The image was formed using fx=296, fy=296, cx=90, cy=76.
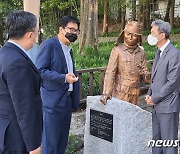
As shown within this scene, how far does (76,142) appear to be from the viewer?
464cm

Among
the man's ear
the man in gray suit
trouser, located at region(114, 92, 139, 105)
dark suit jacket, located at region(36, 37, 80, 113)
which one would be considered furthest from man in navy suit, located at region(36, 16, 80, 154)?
the man's ear

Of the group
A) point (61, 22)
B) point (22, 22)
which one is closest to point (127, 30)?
point (61, 22)

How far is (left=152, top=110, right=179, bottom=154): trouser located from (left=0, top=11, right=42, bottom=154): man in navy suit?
1770 millimetres

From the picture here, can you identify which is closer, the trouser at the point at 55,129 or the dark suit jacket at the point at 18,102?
the dark suit jacket at the point at 18,102

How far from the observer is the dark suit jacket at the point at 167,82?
3.30 meters

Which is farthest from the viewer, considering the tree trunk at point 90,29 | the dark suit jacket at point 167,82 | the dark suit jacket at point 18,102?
the tree trunk at point 90,29

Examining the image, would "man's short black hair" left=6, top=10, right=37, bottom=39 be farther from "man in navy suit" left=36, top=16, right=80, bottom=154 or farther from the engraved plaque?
the engraved plaque

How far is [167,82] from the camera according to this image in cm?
334

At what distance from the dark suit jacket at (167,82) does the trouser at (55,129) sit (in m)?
1.05

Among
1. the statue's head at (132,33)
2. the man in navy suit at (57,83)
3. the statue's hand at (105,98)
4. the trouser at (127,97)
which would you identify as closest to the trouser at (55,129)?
the man in navy suit at (57,83)

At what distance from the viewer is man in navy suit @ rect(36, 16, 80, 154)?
3.41 meters

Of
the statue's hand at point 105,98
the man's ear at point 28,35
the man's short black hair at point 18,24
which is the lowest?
the statue's hand at point 105,98

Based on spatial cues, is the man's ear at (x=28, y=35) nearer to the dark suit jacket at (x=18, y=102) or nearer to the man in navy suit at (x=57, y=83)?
the dark suit jacket at (x=18, y=102)

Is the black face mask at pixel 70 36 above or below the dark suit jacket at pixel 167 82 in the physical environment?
above
